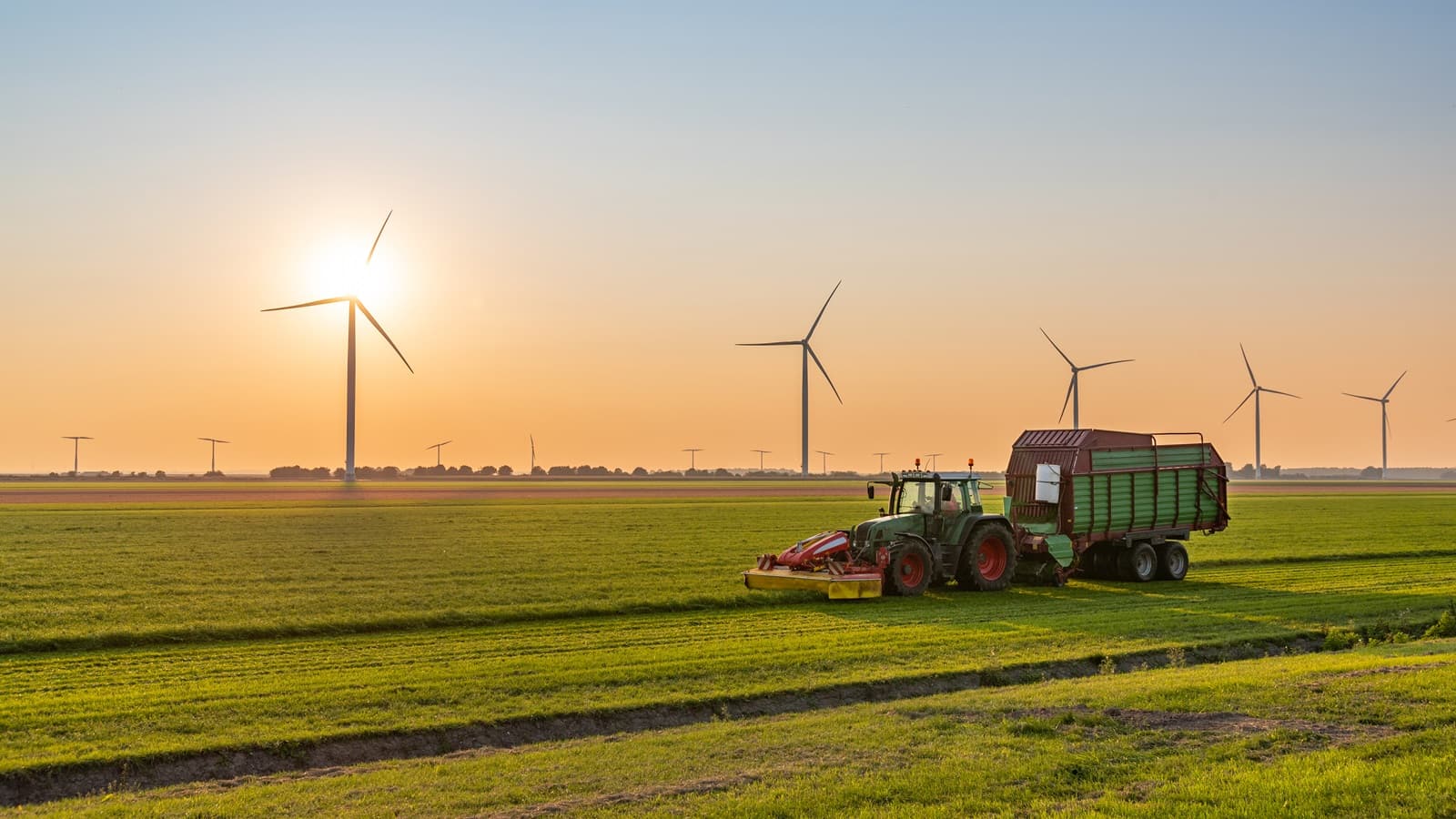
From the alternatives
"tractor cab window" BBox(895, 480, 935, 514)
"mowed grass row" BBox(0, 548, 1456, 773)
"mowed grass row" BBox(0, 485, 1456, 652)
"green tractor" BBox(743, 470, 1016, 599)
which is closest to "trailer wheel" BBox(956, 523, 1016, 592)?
"green tractor" BBox(743, 470, 1016, 599)

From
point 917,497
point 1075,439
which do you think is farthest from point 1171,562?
point 917,497

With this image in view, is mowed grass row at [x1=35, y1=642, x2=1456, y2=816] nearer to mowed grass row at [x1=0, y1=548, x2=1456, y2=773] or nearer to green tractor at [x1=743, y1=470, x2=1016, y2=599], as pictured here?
mowed grass row at [x1=0, y1=548, x2=1456, y2=773]

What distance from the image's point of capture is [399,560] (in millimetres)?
32406

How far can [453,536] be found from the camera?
41.7 metres

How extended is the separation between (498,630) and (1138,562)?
52.2 ft

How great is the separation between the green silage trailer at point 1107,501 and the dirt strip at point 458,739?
10.7m

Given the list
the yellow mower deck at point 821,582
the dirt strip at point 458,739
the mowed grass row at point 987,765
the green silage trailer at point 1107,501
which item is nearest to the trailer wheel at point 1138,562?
the green silage trailer at point 1107,501

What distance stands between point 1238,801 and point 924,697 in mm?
5279

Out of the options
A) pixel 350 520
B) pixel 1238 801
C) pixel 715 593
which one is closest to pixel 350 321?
pixel 350 520

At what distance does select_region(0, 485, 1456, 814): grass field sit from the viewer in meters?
13.8

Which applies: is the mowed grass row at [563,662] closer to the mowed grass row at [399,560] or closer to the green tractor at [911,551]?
the green tractor at [911,551]

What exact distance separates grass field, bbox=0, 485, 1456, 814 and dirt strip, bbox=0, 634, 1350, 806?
0.07 meters

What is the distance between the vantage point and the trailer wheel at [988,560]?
25734mm

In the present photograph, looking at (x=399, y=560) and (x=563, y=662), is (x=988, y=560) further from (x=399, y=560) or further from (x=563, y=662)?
(x=399, y=560)
